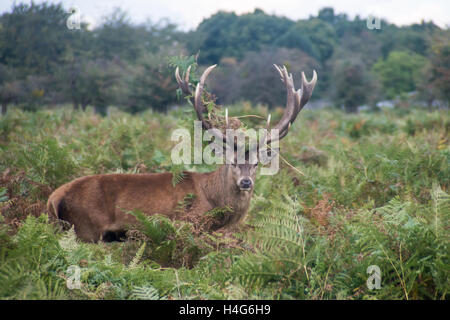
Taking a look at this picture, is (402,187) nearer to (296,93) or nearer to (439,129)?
(296,93)

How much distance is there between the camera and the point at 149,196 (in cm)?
512

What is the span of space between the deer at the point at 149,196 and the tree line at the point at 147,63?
1588 mm

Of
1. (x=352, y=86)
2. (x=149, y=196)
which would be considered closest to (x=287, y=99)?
(x=149, y=196)

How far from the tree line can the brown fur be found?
1.65 meters

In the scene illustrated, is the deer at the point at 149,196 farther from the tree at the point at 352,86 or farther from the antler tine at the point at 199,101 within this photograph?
the tree at the point at 352,86

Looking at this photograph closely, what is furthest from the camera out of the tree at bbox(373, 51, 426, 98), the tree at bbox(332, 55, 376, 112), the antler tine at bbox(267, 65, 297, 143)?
the tree at bbox(373, 51, 426, 98)

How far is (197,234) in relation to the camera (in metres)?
4.45

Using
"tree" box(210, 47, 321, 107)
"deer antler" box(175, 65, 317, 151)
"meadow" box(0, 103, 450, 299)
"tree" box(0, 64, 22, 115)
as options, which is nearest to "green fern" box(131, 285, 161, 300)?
"meadow" box(0, 103, 450, 299)

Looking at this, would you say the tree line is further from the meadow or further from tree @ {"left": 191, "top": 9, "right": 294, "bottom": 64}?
the meadow

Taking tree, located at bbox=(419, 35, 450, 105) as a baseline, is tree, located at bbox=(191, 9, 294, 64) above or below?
above

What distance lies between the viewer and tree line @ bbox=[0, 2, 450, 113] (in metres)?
12.2

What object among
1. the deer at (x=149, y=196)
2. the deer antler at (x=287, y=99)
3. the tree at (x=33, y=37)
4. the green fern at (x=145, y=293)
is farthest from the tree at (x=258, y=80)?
the green fern at (x=145, y=293)

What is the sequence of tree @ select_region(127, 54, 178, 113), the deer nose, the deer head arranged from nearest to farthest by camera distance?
the deer nose
the deer head
tree @ select_region(127, 54, 178, 113)
